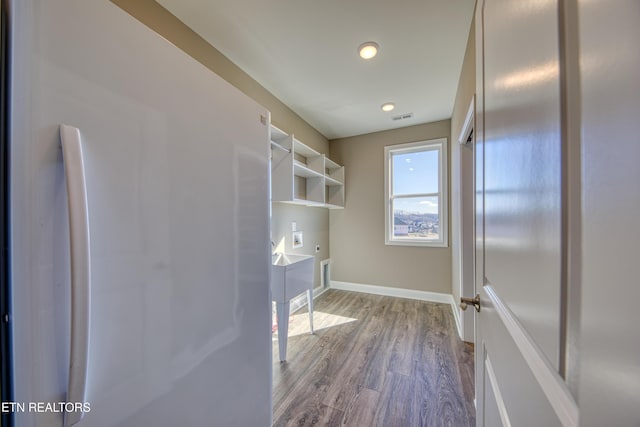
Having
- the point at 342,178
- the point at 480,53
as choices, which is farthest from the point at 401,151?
the point at 480,53

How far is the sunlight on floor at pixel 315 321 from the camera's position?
2486mm

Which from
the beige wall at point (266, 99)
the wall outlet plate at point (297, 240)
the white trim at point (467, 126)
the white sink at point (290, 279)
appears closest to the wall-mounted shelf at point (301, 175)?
the beige wall at point (266, 99)

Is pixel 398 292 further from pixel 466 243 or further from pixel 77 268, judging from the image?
pixel 77 268

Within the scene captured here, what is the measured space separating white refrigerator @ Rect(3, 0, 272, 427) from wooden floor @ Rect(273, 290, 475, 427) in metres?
0.75

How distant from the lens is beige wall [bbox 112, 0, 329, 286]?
1.39m

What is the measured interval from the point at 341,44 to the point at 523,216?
5.95 feet

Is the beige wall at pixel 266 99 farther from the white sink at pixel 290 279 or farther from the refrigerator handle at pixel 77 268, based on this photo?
the refrigerator handle at pixel 77 268

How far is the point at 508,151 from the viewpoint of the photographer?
21.4 inches

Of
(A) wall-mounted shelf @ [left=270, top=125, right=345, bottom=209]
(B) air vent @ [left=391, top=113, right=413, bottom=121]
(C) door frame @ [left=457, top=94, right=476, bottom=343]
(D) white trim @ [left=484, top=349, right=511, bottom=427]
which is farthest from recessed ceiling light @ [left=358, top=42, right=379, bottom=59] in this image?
(D) white trim @ [left=484, top=349, right=511, bottom=427]

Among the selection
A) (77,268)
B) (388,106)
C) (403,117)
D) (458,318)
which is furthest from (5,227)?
(403,117)

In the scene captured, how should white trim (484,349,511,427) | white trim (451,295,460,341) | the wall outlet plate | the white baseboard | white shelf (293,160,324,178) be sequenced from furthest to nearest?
the white baseboard, the wall outlet plate, white shelf (293,160,324,178), white trim (451,295,460,341), white trim (484,349,511,427)

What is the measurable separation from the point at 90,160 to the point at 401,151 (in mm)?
3435

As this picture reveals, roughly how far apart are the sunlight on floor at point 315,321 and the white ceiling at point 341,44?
248cm

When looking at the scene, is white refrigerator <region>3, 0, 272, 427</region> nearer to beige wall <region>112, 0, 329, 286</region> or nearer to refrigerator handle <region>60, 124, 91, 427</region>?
refrigerator handle <region>60, 124, 91, 427</region>
